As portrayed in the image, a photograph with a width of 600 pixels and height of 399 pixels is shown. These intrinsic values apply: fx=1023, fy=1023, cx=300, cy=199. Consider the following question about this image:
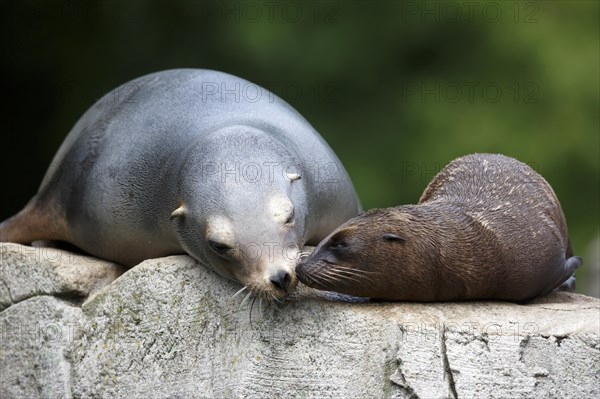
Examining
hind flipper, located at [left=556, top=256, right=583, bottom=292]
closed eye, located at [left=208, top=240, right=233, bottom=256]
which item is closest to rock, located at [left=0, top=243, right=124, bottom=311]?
closed eye, located at [left=208, top=240, right=233, bottom=256]

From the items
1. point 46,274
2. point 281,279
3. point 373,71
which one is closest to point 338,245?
point 281,279

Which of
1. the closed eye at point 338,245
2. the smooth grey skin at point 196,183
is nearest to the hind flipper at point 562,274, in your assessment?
the closed eye at point 338,245

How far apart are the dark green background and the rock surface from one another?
5513mm

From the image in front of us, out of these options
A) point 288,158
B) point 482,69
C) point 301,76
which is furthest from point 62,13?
point 288,158

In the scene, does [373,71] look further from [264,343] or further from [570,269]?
[264,343]

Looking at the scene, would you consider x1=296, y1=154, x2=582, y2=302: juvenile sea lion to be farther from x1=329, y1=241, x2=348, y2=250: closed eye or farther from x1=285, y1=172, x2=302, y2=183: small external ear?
x1=285, y1=172, x2=302, y2=183: small external ear

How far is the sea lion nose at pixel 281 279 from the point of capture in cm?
529

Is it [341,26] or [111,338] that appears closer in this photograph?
[111,338]

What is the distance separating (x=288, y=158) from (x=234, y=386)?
1474 mm

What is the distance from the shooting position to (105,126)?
23.6 feet

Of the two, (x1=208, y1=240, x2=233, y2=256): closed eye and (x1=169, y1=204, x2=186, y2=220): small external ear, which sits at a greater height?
(x1=169, y1=204, x2=186, y2=220): small external ear

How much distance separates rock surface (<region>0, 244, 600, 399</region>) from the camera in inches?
202

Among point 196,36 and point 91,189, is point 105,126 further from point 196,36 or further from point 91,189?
point 196,36

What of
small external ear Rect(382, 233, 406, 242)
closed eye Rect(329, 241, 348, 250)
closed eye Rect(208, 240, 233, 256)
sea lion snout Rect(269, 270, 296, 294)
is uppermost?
small external ear Rect(382, 233, 406, 242)
